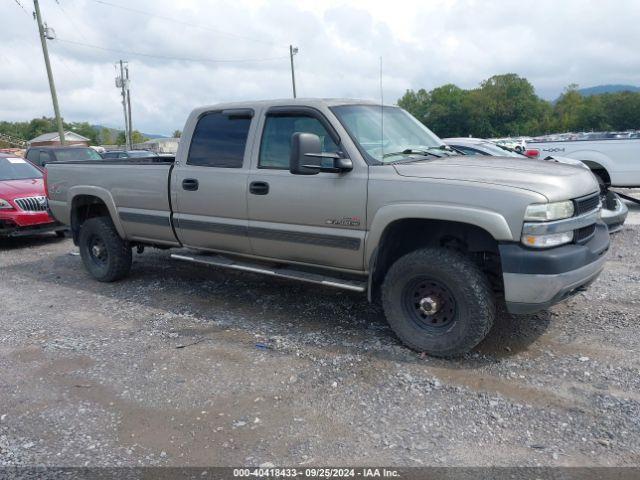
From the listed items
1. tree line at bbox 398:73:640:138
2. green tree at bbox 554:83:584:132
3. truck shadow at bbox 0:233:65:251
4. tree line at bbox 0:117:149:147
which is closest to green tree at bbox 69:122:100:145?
tree line at bbox 0:117:149:147

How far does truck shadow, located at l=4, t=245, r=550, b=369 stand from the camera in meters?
4.44

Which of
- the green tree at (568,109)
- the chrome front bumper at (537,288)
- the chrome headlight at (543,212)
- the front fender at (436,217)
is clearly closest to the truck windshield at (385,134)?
the front fender at (436,217)

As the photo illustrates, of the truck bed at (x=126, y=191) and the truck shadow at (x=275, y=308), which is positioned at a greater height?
the truck bed at (x=126, y=191)

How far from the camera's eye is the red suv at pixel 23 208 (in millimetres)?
8812

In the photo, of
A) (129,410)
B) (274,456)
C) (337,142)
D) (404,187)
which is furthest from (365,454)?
(337,142)

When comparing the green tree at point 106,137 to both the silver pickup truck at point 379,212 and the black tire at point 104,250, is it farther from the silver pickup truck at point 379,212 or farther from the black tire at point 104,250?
the silver pickup truck at point 379,212

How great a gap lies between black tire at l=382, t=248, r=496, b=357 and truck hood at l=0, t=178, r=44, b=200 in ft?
23.7

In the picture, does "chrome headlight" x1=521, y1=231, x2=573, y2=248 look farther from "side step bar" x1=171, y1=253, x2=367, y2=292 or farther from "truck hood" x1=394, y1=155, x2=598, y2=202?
"side step bar" x1=171, y1=253, x2=367, y2=292

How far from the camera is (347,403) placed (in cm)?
359

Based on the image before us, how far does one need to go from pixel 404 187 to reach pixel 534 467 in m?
2.04

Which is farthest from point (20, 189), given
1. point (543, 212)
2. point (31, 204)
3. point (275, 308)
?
point (543, 212)

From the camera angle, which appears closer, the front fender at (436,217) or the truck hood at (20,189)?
the front fender at (436,217)

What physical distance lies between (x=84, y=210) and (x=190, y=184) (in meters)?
2.26

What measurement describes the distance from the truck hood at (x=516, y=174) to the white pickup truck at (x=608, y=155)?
767 centimetres
